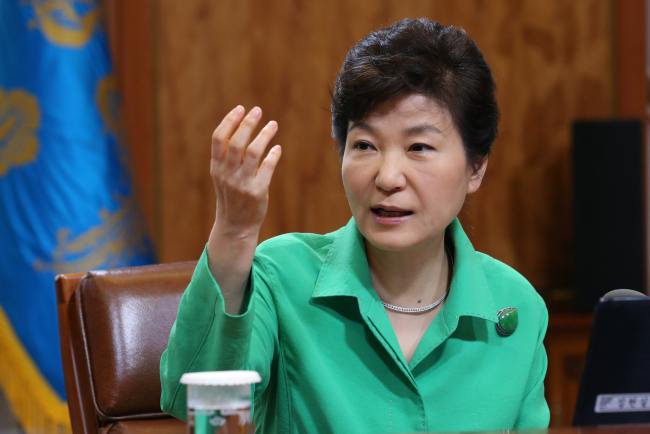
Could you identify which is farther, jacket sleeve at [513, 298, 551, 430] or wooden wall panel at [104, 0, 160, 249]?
wooden wall panel at [104, 0, 160, 249]

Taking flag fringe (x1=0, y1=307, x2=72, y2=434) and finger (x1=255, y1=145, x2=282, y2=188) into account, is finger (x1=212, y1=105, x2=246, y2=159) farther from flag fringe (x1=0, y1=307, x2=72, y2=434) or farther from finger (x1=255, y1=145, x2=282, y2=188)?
flag fringe (x1=0, y1=307, x2=72, y2=434)

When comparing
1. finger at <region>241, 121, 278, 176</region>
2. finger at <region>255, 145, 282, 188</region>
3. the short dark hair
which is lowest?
finger at <region>255, 145, 282, 188</region>

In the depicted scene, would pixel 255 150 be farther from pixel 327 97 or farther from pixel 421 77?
pixel 327 97

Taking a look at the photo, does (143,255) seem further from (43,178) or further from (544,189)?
(544,189)

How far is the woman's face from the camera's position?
1.20 m

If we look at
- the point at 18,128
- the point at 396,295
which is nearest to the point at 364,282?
the point at 396,295

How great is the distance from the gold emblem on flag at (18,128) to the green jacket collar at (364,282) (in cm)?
137

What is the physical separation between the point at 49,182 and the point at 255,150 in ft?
5.32

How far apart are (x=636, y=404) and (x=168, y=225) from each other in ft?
8.41

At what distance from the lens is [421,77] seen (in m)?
1.23

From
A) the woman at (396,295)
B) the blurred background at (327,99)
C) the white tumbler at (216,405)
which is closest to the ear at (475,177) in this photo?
the woman at (396,295)

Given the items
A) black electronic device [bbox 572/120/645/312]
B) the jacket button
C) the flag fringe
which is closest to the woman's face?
the jacket button

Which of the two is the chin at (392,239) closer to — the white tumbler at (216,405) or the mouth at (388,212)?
the mouth at (388,212)

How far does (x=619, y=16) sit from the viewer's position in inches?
138
